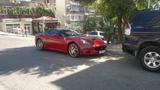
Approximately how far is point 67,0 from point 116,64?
137 feet

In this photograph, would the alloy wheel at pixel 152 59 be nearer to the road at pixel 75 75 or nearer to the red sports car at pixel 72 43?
the road at pixel 75 75

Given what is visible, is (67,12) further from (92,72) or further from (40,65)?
(92,72)

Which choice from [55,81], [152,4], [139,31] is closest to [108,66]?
[139,31]

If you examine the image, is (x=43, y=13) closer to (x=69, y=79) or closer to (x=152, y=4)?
(x=152, y=4)

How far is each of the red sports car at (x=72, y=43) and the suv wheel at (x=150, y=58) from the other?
254cm

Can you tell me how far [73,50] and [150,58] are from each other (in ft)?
11.5

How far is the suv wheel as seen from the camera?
594 centimetres

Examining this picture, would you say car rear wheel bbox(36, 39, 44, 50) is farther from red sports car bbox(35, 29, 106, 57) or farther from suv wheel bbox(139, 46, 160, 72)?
suv wheel bbox(139, 46, 160, 72)

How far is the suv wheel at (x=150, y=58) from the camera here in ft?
19.5

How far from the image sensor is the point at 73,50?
27.9 feet

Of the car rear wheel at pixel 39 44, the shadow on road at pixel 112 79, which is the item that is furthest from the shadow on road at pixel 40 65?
the car rear wheel at pixel 39 44

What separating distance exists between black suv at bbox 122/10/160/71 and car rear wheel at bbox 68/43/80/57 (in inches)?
99.4

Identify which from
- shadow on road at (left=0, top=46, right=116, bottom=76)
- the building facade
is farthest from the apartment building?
shadow on road at (left=0, top=46, right=116, bottom=76)

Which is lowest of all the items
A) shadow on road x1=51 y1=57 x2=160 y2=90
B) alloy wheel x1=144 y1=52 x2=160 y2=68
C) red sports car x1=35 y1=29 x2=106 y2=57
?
shadow on road x1=51 y1=57 x2=160 y2=90
